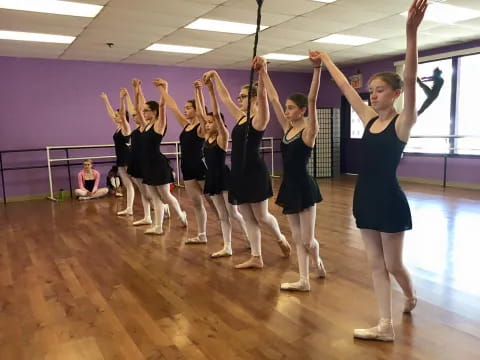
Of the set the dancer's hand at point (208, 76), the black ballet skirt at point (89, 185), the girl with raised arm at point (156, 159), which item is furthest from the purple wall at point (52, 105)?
the dancer's hand at point (208, 76)

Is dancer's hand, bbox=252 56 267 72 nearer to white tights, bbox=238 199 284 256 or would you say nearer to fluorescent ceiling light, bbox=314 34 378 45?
white tights, bbox=238 199 284 256

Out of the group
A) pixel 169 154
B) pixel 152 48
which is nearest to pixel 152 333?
pixel 152 48

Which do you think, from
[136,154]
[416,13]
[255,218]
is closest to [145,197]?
[136,154]

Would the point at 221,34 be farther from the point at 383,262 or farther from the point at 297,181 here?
the point at 383,262

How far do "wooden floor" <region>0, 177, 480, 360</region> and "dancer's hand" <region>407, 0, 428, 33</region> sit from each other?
59.5 inches

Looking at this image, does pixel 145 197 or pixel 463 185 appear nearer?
pixel 145 197

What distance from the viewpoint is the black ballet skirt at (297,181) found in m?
2.63

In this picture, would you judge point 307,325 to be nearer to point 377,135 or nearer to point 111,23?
point 377,135

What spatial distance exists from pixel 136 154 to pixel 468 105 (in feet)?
19.4

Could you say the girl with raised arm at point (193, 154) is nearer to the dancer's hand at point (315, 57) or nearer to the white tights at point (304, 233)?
the white tights at point (304, 233)

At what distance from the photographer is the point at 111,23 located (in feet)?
17.0

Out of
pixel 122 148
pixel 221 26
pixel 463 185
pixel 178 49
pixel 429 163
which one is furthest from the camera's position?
pixel 429 163

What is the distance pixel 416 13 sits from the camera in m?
1.61

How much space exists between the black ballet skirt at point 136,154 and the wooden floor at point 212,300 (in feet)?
2.41
